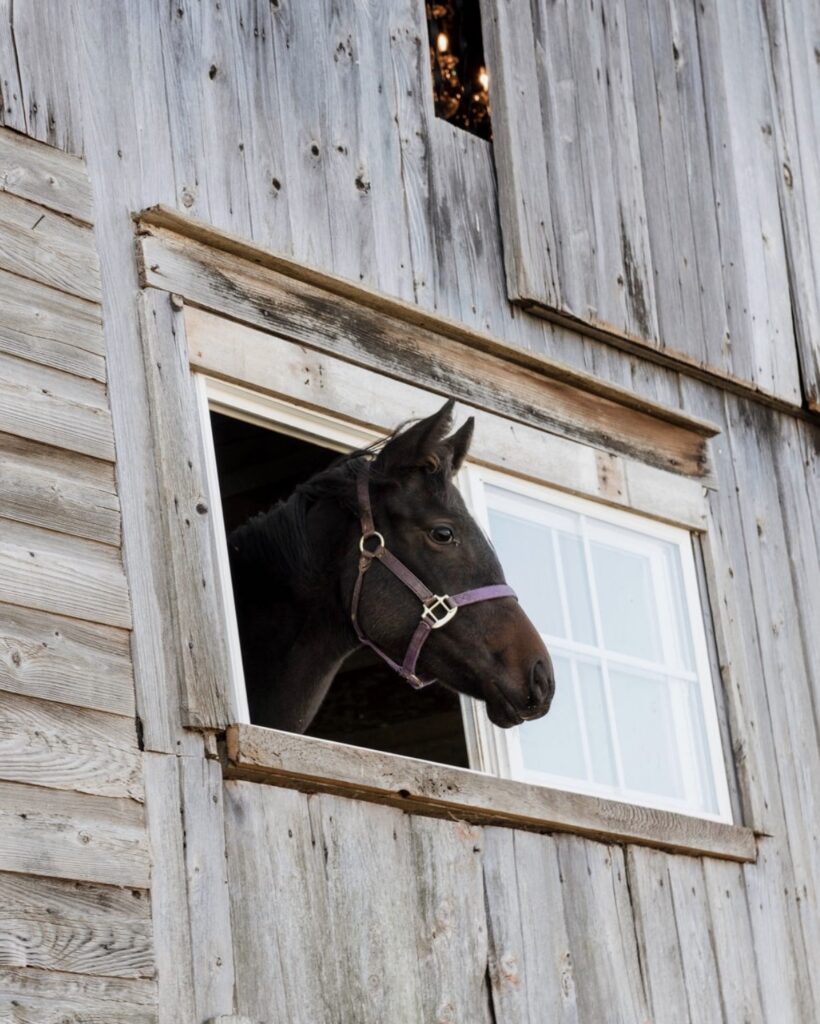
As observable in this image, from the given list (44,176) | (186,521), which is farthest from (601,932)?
(44,176)

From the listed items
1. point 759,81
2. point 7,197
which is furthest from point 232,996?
point 759,81

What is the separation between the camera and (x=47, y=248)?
172 inches

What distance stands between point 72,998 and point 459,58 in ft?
14.2

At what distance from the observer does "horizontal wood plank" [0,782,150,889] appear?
3.75 metres

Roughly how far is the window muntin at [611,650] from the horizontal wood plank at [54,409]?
4.94ft

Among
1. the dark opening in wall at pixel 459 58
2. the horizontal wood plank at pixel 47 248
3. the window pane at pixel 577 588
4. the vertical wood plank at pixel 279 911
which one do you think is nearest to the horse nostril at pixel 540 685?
the vertical wood plank at pixel 279 911

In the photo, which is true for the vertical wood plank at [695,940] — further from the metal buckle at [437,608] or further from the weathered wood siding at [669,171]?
the weathered wood siding at [669,171]

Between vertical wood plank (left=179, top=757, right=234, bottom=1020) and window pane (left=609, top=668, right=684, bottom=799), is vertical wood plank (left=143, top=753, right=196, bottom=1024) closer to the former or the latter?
vertical wood plank (left=179, top=757, right=234, bottom=1020)

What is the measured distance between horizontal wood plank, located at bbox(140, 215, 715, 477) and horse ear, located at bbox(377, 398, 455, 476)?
1.01ft

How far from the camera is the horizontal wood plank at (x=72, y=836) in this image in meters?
3.75

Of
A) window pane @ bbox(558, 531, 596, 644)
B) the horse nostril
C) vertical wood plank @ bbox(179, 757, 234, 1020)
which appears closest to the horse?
the horse nostril

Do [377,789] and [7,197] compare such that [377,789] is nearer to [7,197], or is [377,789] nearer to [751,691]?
[7,197]

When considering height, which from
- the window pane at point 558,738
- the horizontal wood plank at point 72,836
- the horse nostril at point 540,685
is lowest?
the horizontal wood plank at point 72,836

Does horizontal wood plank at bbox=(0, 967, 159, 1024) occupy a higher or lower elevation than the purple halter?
lower
